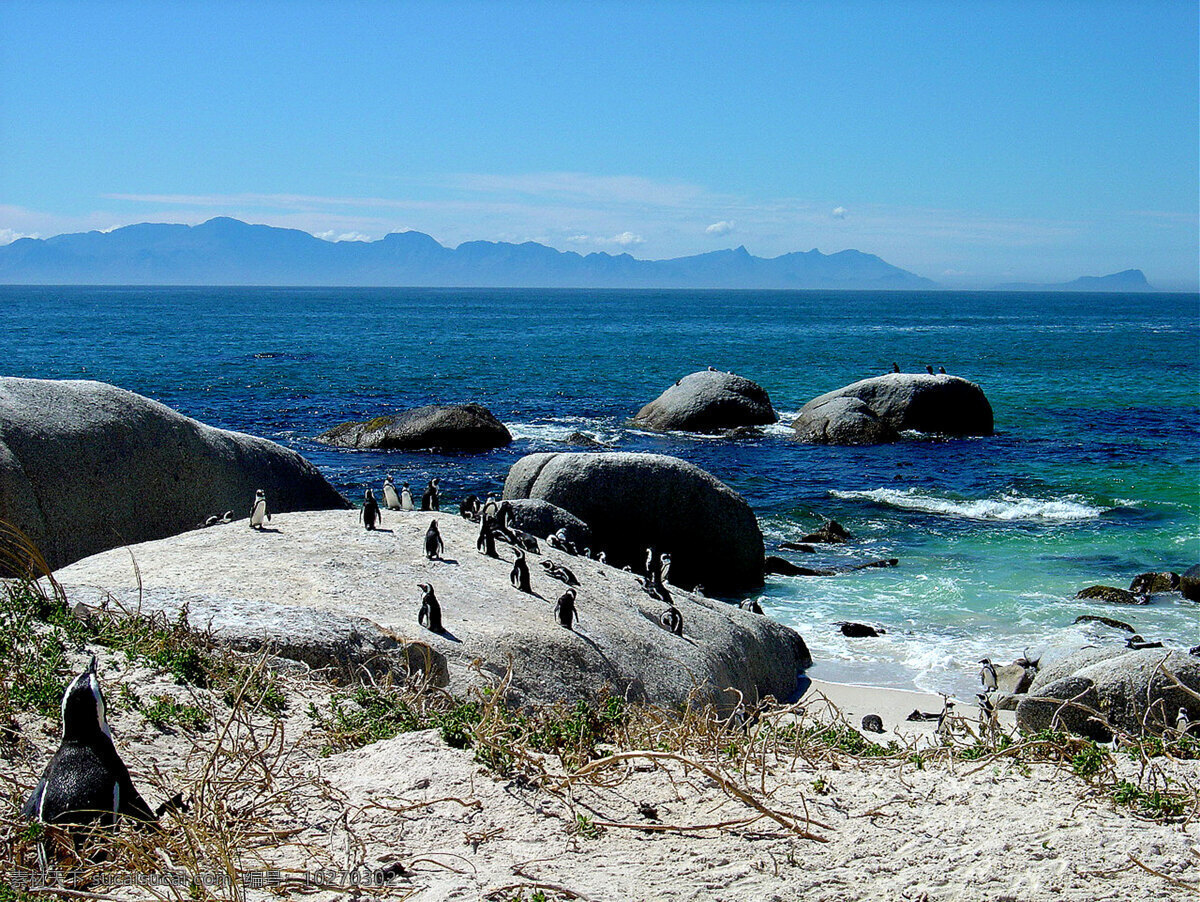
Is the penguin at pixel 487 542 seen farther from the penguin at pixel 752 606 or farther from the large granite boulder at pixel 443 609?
the penguin at pixel 752 606

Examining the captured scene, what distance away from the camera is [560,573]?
466 inches

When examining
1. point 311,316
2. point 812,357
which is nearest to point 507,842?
point 812,357

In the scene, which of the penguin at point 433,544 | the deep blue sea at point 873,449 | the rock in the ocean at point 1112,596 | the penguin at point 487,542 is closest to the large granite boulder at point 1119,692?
the deep blue sea at point 873,449

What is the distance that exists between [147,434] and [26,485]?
2172mm

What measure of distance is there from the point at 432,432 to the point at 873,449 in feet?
49.8

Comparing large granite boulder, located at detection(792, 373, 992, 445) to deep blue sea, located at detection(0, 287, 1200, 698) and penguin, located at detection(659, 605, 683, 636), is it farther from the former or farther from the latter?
penguin, located at detection(659, 605, 683, 636)

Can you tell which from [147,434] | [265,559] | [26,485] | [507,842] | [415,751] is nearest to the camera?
[507,842]

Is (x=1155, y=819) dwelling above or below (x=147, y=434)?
below

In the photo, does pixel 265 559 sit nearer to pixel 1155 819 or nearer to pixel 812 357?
pixel 1155 819

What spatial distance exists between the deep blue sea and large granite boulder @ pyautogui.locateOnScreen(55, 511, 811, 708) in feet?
13.9

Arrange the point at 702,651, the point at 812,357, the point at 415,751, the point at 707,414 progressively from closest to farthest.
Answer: the point at 415,751 → the point at 702,651 → the point at 707,414 → the point at 812,357

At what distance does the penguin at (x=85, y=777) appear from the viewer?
4418mm

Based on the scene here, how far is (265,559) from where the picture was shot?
34.7 feet

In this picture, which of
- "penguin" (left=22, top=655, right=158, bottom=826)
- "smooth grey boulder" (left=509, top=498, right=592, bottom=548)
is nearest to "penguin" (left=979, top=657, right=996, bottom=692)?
"smooth grey boulder" (left=509, top=498, right=592, bottom=548)
